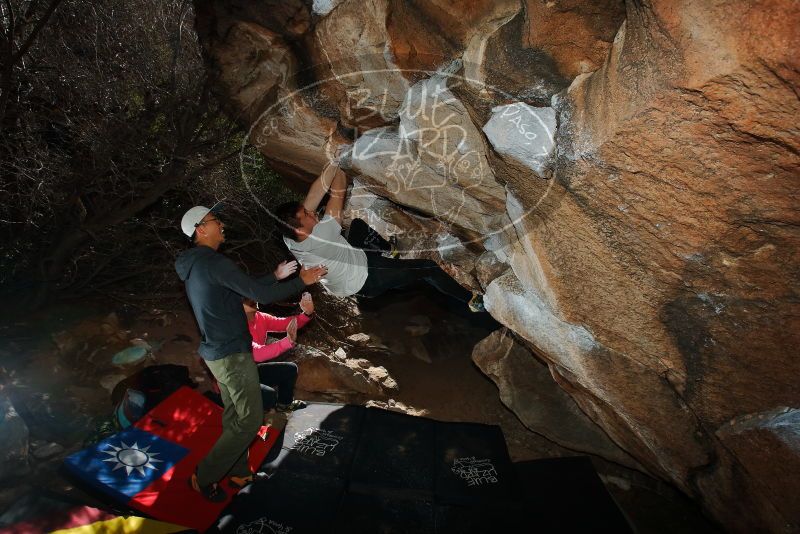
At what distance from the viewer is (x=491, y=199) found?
3.78 metres

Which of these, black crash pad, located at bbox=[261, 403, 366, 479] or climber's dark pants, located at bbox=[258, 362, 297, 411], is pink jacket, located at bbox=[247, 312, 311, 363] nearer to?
climber's dark pants, located at bbox=[258, 362, 297, 411]

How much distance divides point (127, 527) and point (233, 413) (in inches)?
33.5

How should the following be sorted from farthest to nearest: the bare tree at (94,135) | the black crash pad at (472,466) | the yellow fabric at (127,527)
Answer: the bare tree at (94,135) < the black crash pad at (472,466) < the yellow fabric at (127,527)

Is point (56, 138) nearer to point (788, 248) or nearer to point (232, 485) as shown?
point (232, 485)

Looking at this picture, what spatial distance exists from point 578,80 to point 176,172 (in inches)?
178

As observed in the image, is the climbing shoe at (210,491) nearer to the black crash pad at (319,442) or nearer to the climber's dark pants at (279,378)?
the black crash pad at (319,442)

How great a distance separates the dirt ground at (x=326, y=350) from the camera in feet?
13.5

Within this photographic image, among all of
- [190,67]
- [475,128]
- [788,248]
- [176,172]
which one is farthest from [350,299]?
[788,248]

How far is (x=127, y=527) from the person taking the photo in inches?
105

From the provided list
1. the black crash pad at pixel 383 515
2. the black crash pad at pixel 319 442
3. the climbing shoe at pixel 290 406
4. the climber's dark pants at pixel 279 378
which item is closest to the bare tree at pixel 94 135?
the climber's dark pants at pixel 279 378

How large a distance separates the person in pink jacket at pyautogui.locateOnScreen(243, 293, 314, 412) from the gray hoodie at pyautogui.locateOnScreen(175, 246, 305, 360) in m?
1.00

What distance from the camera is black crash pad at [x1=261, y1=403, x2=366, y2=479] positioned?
3570 mm

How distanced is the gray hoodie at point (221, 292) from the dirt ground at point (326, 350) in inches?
57.5
